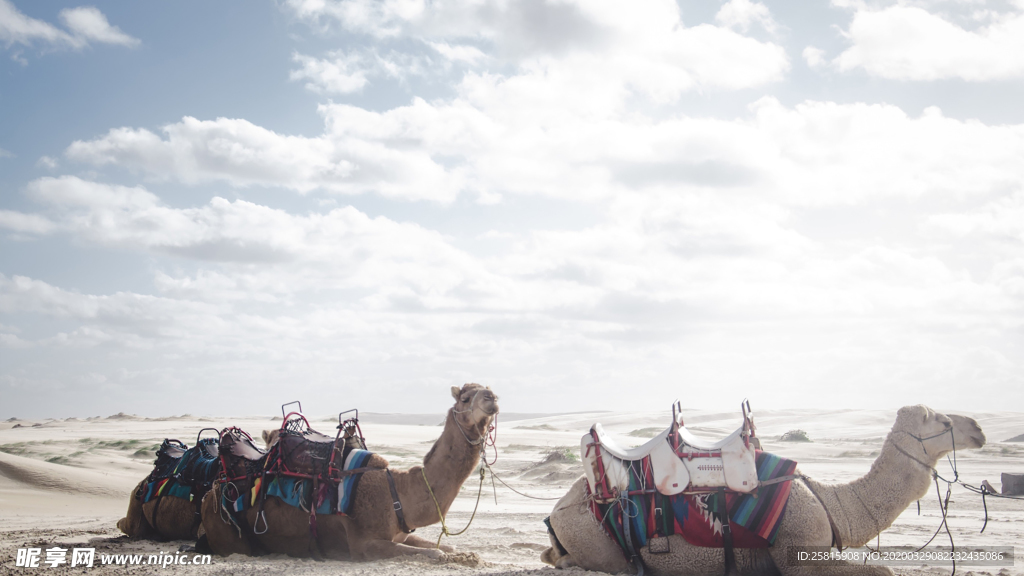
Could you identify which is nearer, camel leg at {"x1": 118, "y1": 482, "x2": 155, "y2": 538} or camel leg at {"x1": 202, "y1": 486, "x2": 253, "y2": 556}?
camel leg at {"x1": 202, "y1": 486, "x2": 253, "y2": 556}

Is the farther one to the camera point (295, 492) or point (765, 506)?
point (295, 492)

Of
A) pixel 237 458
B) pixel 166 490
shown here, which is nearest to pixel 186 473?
pixel 166 490

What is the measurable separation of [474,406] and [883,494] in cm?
396

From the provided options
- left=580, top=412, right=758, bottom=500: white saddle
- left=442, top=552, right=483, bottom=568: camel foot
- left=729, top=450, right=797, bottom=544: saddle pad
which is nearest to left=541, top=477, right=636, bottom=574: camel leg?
left=580, top=412, right=758, bottom=500: white saddle

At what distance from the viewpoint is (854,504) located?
21.1ft

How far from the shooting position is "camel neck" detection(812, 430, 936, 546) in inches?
249

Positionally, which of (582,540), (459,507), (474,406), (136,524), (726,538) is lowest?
(459,507)

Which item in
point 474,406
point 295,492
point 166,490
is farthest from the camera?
point 166,490

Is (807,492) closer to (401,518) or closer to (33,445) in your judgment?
(401,518)

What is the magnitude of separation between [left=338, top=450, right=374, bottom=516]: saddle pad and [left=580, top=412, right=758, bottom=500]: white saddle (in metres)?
2.75

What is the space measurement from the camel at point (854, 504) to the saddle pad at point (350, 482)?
2951mm

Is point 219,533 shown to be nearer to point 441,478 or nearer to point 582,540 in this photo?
point 441,478

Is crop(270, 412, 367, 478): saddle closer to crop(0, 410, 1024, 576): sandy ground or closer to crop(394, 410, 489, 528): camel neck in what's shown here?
crop(394, 410, 489, 528): camel neck

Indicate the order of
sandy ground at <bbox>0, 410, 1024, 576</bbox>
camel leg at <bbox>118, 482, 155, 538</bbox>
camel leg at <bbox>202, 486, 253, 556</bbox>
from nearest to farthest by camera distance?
sandy ground at <bbox>0, 410, 1024, 576</bbox> → camel leg at <bbox>202, 486, 253, 556</bbox> → camel leg at <bbox>118, 482, 155, 538</bbox>
